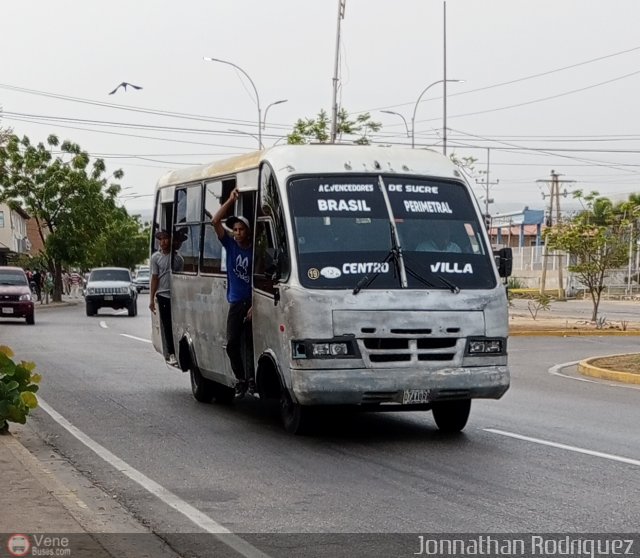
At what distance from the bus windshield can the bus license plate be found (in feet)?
3.11

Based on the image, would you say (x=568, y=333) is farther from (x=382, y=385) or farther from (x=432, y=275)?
(x=382, y=385)

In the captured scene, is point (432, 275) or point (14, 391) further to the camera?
point (432, 275)

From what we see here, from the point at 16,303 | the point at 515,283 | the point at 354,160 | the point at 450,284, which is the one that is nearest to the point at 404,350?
the point at 450,284

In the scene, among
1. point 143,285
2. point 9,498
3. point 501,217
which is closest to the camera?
point 9,498

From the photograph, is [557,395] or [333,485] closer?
[333,485]

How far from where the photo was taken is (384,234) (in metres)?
11.9

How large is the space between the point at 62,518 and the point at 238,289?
18.2 ft

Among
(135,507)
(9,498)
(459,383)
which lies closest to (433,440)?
(459,383)

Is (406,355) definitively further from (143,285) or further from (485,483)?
(143,285)

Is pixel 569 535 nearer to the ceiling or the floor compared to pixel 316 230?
nearer to the floor

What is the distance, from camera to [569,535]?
297 inches

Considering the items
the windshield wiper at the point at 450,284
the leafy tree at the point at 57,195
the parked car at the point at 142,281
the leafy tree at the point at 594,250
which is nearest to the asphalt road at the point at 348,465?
the windshield wiper at the point at 450,284

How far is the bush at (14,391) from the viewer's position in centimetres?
1151

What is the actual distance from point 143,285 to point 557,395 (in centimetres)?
7053
